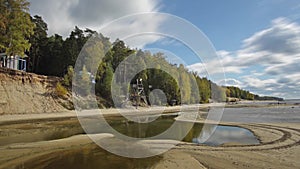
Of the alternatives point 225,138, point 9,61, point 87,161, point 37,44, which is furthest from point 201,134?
point 37,44

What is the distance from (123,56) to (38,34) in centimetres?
Result: 2144

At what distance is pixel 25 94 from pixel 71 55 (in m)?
17.5

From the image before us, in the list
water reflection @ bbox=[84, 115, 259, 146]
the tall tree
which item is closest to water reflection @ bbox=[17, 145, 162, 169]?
water reflection @ bbox=[84, 115, 259, 146]

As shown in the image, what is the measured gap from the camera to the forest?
3491 centimetres

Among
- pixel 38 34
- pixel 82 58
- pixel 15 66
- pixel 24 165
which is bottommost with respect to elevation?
pixel 24 165

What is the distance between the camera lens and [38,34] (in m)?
53.0

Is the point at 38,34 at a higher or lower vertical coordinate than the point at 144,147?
higher

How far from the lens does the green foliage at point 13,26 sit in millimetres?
33906

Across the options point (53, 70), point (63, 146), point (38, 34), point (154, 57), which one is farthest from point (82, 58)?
point (63, 146)

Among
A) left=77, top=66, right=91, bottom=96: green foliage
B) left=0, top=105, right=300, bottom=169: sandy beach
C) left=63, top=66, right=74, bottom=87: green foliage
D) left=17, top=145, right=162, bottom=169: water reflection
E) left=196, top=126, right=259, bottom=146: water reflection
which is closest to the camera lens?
left=17, top=145, right=162, bottom=169: water reflection

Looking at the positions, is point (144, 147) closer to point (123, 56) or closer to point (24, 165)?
point (24, 165)

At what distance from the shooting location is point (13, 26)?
3472 cm

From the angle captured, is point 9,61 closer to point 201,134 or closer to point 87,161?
point 201,134

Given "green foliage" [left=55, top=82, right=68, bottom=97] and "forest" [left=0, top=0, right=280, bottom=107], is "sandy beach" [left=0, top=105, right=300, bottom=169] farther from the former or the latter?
"green foliage" [left=55, top=82, right=68, bottom=97]
